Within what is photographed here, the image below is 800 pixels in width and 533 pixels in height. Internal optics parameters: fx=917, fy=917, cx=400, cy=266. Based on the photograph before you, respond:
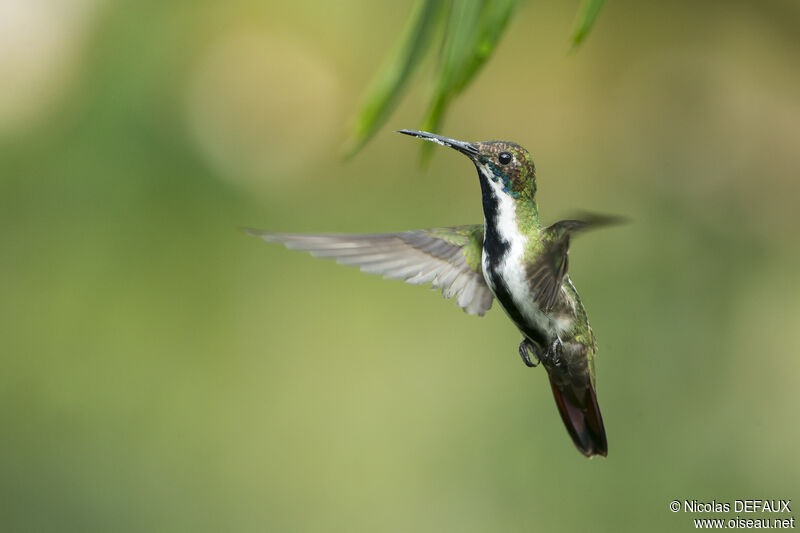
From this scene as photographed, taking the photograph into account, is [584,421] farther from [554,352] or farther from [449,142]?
[449,142]

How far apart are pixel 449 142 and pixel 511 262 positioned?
0.13 meters

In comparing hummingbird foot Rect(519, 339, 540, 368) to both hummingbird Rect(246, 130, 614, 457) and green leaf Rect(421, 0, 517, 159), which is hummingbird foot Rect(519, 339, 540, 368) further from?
green leaf Rect(421, 0, 517, 159)

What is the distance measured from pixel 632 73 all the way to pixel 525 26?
432mm

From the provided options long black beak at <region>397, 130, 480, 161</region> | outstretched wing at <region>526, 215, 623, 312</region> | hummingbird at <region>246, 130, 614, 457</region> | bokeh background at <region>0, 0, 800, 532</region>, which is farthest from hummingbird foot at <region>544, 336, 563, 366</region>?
bokeh background at <region>0, 0, 800, 532</region>

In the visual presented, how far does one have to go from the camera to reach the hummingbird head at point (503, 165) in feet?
2.64

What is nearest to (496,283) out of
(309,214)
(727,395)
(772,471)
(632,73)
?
(772,471)

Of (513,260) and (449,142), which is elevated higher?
(449,142)

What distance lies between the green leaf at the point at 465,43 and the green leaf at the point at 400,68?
23mm

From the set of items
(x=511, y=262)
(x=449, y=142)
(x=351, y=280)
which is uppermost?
(x=449, y=142)

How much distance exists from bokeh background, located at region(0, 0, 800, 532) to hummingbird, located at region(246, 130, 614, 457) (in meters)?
1.94

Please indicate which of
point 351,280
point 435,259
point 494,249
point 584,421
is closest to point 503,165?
point 494,249

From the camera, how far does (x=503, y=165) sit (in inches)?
32.1

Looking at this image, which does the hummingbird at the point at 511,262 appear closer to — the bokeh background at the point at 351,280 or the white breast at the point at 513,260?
the white breast at the point at 513,260

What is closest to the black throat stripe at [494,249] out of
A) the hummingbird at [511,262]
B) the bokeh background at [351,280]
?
the hummingbird at [511,262]
